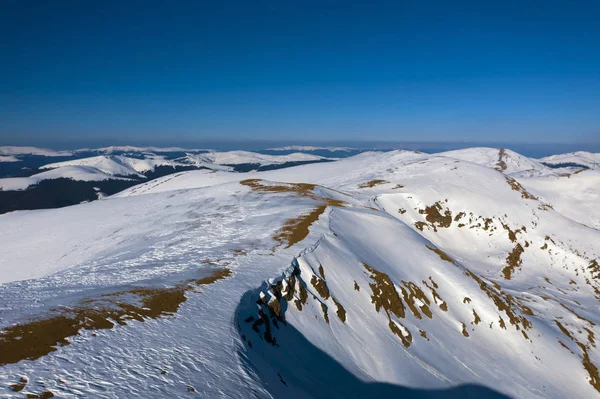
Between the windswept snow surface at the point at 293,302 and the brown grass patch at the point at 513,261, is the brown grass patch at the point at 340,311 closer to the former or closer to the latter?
the windswept snow surface at the point at 293,302

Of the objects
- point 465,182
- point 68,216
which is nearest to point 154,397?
point 68,216

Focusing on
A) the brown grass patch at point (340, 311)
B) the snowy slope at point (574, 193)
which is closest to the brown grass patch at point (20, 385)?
the brown grass patch at point (340, 311)

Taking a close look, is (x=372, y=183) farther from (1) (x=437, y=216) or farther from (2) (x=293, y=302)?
(2) (x=293, y=302)

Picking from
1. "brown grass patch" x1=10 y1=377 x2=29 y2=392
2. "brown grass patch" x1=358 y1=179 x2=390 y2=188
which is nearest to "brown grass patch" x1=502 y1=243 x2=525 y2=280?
"brown grass patch" x1=358 y1=179 x2=390 y2=188

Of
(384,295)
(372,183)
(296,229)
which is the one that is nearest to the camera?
(384,295)

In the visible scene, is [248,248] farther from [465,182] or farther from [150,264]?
[465,182]

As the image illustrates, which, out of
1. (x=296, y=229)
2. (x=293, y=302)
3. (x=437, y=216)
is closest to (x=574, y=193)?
(x=437, y=216)

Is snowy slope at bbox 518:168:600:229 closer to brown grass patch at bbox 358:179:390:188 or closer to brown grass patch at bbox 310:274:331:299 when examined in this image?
brown grass patch at bbox 358:179:390:188
